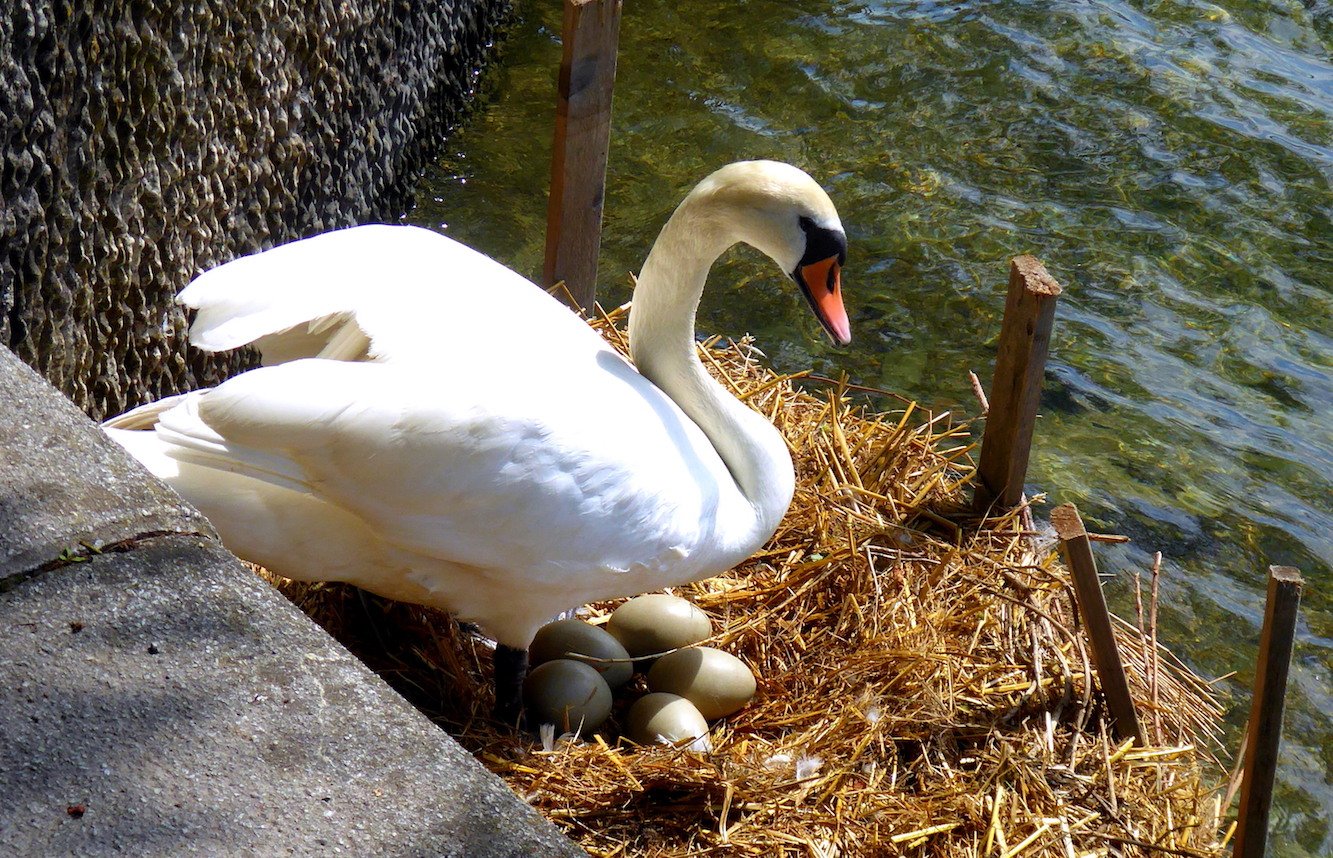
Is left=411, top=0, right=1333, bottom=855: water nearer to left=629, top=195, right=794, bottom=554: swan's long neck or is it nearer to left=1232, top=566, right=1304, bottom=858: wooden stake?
left=1232, top=566, right=1304, bottom=858: wooden stake

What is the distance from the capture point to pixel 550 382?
2.83 meters

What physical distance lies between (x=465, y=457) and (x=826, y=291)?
112 centimetres

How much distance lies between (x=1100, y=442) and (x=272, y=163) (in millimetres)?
3387

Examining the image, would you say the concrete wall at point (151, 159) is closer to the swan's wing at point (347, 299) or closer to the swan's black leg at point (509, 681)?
the swan's wing at point (347, 299)

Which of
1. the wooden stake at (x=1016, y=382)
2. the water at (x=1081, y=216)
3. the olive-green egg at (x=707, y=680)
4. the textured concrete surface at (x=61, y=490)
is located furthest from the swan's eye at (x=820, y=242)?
the water at (x=1081, y=216)

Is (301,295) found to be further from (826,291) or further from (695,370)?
(826,291)

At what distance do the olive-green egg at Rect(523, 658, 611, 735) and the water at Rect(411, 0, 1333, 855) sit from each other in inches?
86.8

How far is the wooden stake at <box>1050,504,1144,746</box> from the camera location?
303 cm

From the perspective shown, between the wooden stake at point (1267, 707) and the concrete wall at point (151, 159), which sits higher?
the concrete wall at point (151, 159)

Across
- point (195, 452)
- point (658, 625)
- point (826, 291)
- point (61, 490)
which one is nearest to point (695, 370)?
point (826, 291)

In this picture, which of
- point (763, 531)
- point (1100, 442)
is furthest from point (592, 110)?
point (1100, 442)

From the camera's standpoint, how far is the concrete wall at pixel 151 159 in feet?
10.2

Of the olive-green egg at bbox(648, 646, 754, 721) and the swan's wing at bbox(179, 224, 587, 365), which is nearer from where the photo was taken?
the swan's wing at bbox(179, 224, 587, 365)

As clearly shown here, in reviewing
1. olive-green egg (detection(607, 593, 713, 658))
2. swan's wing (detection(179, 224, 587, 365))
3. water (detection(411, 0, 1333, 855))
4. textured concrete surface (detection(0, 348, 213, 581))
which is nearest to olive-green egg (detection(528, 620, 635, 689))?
olive-green egg (detection(607, 593, 713, 658))
